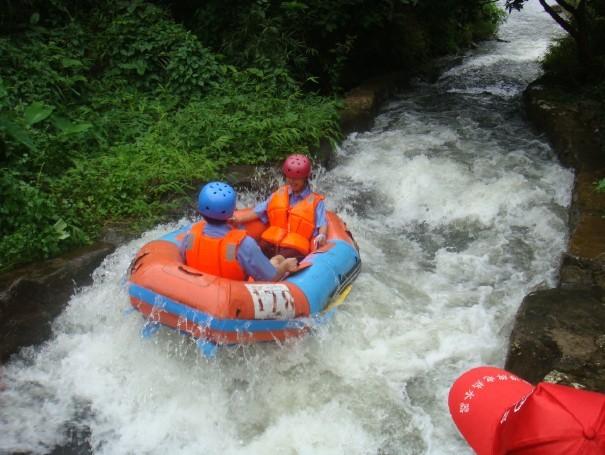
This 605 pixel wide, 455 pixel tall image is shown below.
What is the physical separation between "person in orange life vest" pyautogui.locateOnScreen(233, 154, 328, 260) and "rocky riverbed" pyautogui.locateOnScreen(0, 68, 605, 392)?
142cm

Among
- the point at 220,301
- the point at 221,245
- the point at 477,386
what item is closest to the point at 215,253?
the point at 221,245

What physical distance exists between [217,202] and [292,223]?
46.4 inches

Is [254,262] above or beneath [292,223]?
above

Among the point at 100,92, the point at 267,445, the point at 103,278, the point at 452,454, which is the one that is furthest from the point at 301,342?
the point at 100,92

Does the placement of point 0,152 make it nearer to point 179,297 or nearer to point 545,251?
point 179,297

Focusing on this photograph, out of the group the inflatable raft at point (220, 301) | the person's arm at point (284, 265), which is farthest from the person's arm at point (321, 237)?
the inflatable raft at point (220, 301)

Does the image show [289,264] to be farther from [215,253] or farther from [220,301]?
[220,301]

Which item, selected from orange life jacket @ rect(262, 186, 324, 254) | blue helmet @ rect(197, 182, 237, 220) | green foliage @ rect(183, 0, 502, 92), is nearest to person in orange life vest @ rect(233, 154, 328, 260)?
orange life jacket @ rect(262, 186, 324, 254)

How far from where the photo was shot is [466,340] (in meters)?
4.28

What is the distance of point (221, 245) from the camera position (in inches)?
151

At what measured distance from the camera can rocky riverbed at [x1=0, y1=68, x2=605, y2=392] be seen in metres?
3.63

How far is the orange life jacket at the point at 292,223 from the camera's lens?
4.75 metres

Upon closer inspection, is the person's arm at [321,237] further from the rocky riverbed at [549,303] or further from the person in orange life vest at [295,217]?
the rocky riverbed at [549,303]

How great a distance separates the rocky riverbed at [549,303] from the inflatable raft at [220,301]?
3.14ft
